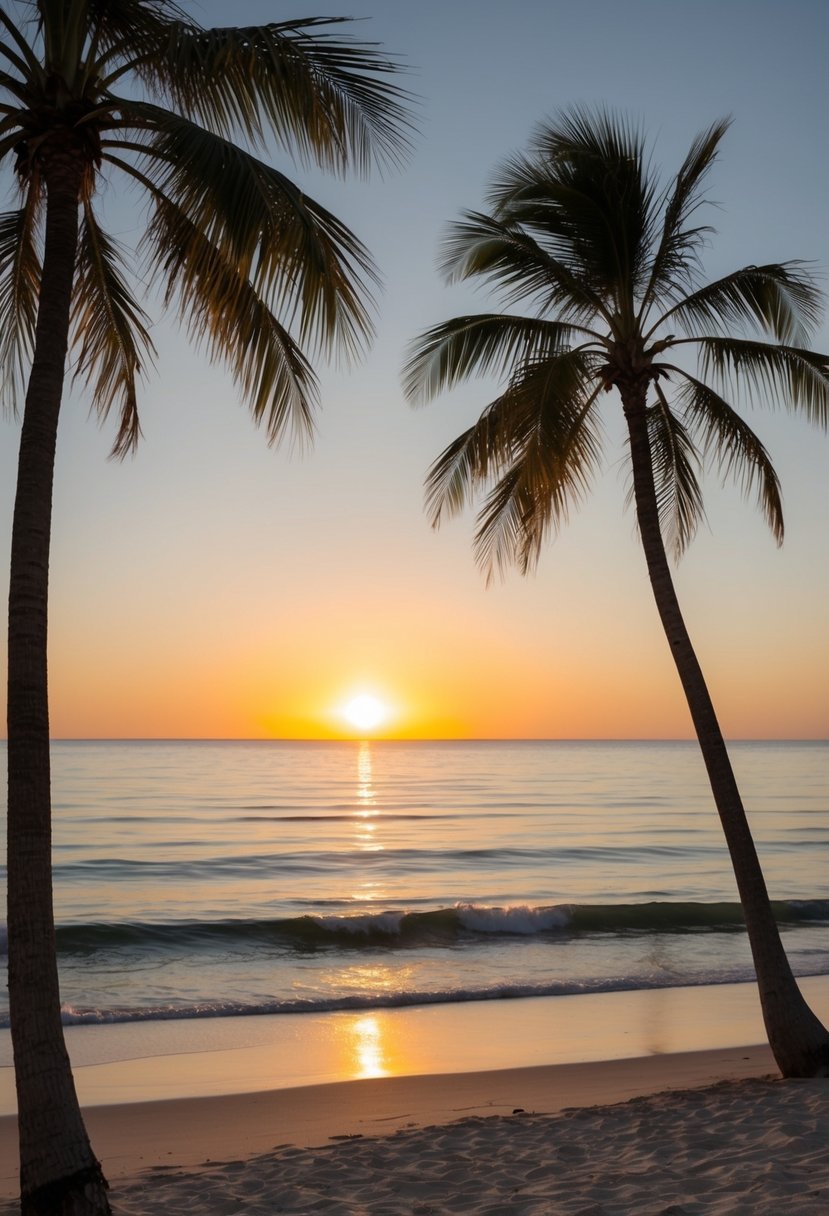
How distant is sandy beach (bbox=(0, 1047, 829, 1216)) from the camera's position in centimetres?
550

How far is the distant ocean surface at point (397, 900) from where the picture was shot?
14.7 m

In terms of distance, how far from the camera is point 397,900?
2281 cm

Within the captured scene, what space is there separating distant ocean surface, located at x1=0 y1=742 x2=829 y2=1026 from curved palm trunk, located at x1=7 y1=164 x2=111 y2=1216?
7.86m

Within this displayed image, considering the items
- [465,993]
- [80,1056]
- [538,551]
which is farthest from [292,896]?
[538,551]

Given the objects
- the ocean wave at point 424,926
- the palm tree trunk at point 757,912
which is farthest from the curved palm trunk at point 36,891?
the ocean wave at point 424,926

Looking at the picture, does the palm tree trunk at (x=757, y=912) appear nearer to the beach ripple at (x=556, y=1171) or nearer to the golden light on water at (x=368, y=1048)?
the beach ripple at (x=556, y=1171)

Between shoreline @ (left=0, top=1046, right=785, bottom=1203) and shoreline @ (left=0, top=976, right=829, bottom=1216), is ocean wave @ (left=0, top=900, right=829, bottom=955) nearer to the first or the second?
shoreline @ (left=0, top=976, right=829, bottom=1216)

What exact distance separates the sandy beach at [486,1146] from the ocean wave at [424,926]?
9.40 metres

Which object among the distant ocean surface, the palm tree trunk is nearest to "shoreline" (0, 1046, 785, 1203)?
the palm tree trunk

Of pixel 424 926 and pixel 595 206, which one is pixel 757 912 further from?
pixel 424 926

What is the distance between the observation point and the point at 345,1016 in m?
12.5

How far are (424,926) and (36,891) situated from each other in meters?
15.6

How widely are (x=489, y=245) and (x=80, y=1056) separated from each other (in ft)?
28.3

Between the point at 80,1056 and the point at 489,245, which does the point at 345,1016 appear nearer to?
the point at 80,1056
